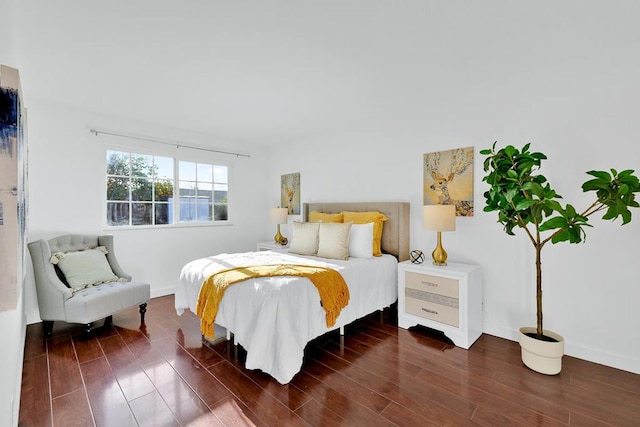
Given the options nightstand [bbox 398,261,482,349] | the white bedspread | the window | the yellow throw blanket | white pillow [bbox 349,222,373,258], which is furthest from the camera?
the window

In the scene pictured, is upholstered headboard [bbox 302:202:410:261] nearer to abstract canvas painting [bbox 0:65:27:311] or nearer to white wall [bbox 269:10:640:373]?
white wall [bbox 269:10:640:373]

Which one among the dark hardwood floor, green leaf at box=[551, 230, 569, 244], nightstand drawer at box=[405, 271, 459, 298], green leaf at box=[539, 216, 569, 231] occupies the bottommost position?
the dark hardwood floor

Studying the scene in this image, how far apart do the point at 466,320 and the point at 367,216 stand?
1553 millimetres

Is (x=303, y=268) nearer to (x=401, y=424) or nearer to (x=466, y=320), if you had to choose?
(x=401, y=424)

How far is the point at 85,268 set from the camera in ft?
9.80

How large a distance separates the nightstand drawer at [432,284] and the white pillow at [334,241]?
2.33 ft

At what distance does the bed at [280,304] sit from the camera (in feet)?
6.63

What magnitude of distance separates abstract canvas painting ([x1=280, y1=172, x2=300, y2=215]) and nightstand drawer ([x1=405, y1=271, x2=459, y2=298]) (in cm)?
243

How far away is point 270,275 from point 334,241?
1.11 m

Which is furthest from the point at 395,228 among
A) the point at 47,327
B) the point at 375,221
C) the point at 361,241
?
the point at 47,327

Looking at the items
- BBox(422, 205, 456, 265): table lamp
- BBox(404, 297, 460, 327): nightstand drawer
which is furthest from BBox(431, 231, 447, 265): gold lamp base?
BBox(404, 297, 460, 327): nightstand drawer

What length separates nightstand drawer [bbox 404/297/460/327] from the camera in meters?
2.61

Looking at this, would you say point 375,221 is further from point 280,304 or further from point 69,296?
point 69,296

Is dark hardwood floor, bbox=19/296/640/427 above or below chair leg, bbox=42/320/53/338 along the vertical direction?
below
